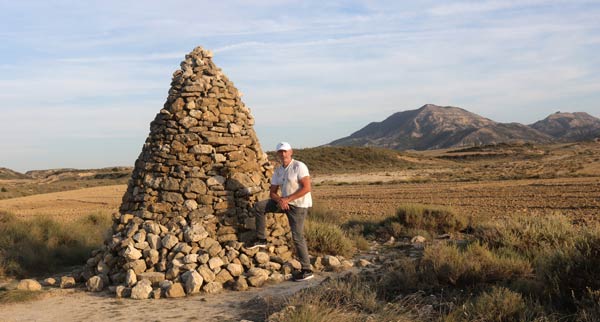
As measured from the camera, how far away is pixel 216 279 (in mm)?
7508

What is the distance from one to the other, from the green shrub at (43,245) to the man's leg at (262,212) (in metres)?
2.96

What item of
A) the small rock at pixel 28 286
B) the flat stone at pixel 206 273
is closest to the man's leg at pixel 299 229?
the flat stone at pixel 206 273

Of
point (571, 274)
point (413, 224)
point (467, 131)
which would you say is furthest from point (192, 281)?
point (467, 131)

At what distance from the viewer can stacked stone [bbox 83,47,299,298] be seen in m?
7.60

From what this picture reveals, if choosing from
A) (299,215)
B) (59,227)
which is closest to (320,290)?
(299,215)

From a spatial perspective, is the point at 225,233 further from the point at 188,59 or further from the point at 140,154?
the point at 188,59

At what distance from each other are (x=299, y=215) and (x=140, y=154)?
11.6 ft

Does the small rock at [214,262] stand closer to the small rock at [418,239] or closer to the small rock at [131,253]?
the small rock at [131,253]

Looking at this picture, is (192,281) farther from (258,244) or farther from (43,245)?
(43,245)

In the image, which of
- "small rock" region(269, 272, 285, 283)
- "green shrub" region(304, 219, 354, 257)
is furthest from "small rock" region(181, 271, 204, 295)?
"green shrub" region(304, 219, 354, 257)

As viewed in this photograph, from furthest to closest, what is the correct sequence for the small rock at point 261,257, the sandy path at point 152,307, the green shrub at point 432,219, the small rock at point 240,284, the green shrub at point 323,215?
the green shrub at point 323,215 < the green shrub at point 432,219 < the small rock at point 261,257 < the small rock at point 240,284 < the sandy path at point 152,307

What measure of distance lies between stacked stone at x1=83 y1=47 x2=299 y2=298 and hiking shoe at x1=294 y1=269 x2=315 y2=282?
27 centimetres

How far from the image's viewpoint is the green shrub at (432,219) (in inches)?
483

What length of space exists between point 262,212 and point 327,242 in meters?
2.00
